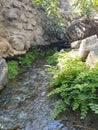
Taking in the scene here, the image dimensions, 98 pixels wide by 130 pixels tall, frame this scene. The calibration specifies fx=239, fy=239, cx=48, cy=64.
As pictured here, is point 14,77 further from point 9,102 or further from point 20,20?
point 20,20

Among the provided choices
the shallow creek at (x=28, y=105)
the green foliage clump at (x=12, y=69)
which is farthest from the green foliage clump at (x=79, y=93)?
the green foliage clump at (x=12, y=69)

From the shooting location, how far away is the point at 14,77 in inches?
478

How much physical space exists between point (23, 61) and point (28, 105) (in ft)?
22.7

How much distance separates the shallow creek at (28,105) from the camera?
7211mm

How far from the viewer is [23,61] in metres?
15.3

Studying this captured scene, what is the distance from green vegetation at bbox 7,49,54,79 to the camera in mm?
12727

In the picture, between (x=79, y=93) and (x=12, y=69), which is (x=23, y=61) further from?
(x=79, y=93)

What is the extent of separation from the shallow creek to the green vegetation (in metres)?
0.60

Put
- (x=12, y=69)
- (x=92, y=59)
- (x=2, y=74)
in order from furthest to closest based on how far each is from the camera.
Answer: (x=12, y=69) → (x=92, y=59) → (x=2, y=74)

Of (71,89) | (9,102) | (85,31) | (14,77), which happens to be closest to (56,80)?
(71,89)

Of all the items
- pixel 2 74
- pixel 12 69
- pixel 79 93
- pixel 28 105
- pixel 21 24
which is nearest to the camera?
pixel 79 93

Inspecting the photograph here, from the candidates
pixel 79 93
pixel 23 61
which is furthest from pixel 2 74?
pixel 23 61

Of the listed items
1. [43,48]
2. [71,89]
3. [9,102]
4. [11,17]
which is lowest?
[43,48]

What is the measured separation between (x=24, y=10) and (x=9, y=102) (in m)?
12.7
